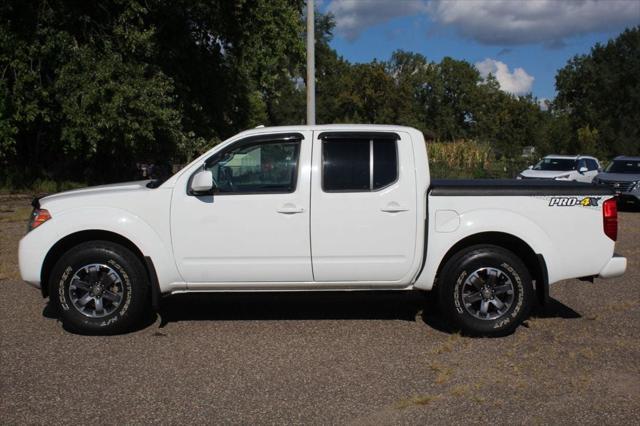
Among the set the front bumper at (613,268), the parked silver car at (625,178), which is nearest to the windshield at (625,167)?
the parked silver car at (625,178)

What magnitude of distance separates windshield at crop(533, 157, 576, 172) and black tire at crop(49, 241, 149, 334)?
64.6 feet

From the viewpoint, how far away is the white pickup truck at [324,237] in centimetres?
601

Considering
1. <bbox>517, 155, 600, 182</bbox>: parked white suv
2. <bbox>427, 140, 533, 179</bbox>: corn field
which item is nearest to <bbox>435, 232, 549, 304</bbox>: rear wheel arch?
<bbox>517, 155, 600, 182</bbox>: parked white suv

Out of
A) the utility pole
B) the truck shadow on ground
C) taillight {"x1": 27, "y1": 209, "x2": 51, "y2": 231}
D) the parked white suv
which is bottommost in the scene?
the truck shadow on ground

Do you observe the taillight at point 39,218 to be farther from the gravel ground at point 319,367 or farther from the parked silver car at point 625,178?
the parked silver car at point 625,178

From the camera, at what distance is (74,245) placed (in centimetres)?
625

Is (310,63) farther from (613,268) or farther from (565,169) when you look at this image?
(565,169)

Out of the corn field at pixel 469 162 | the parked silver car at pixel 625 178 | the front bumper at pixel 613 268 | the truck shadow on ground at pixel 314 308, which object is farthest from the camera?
the corn field at pixel 469 162

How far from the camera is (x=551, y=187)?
6133mm

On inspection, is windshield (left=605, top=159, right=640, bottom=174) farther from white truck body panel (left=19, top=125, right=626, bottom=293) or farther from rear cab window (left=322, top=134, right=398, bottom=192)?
rear cab window (left=322, top=134, right=398, bottom=192)

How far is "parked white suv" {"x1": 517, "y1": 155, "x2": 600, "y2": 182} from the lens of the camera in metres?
22.2

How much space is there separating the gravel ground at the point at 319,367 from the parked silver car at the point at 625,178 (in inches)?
529

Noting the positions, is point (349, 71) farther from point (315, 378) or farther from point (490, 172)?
point (315, 378)

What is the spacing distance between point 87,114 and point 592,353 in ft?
51.5
